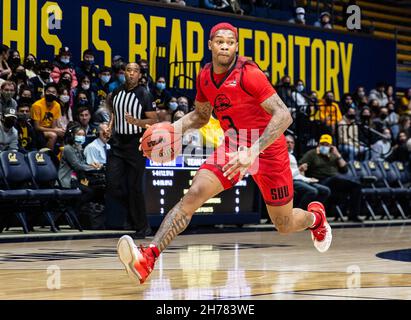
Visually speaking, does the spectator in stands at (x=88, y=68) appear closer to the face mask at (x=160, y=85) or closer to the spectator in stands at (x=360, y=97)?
the face mask at (x=160, y=85)

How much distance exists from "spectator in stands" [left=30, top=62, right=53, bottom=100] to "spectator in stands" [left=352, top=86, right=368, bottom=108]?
907cm

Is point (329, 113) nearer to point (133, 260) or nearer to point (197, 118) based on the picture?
point (197, 118)

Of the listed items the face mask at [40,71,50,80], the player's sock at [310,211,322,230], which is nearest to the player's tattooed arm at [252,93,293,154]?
the player's sock at [310,211,322,230]

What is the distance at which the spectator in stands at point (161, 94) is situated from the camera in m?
18.4

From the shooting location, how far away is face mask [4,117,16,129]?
14298 mm

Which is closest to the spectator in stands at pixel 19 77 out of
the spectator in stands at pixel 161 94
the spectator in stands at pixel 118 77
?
the spectator in stands at pixel 118 77

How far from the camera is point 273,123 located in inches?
280

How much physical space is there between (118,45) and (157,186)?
6.39m

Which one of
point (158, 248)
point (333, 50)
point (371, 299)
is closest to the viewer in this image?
point (371, 299)

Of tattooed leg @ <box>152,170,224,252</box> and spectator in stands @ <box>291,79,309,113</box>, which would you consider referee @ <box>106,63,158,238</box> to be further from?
spectator in stands @ <box>291,79,309,113</box>

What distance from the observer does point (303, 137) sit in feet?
67.7

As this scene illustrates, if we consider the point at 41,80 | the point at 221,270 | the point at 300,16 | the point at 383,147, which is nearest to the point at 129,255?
the point at 221,270
